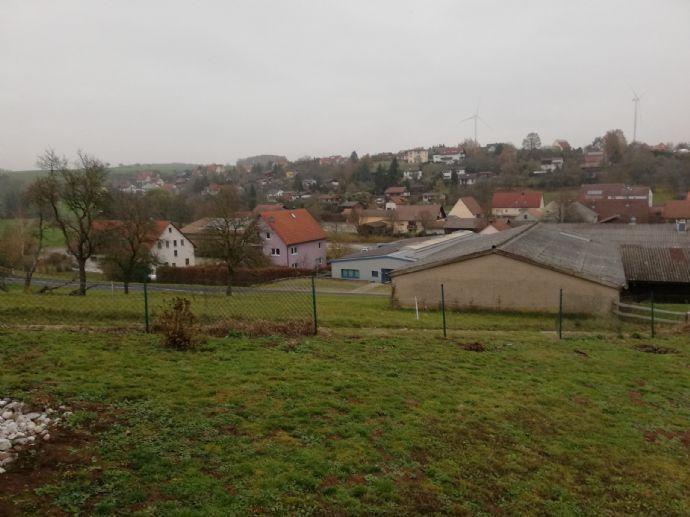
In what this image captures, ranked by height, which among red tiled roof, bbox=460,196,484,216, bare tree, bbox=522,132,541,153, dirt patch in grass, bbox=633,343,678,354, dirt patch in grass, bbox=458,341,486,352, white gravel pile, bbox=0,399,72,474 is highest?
bare tree, bbox=522,132,541,153

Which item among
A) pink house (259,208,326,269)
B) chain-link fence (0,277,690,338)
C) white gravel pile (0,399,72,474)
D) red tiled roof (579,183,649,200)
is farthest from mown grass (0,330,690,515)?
red tiled roof (579,183,649,200)

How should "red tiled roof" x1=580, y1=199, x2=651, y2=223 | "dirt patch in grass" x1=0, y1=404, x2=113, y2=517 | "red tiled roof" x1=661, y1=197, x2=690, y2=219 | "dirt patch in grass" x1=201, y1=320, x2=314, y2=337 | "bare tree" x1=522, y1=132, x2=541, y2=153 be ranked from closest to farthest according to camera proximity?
"dirt patch in grass" x1=0, y1=404, x2=113, y2=517
"dirt patch in grass" x1=201, y1=320, x2=314, y2=337
"red tiled roof" x1=661, y1=197, x2=690, y2=219
"red tiled roof" x1=580, y1=199, x2=651, y2=223
"bare tree" x1=522, y1=132, x2=541, y2=153

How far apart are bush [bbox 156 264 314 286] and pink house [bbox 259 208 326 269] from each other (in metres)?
5.93

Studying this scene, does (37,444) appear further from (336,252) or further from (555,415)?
(336,252)

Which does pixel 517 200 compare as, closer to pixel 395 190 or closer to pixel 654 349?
pixel 395 190

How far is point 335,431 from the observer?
272 inches

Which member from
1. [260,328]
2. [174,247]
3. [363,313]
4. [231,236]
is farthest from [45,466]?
[174,247]

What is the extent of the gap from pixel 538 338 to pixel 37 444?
42.7 feet

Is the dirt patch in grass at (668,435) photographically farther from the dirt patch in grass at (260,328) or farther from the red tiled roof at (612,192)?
the red tiled roof at (612,192)

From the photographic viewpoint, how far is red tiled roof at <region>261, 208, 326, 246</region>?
172 ft

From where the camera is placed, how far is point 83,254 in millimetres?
29438

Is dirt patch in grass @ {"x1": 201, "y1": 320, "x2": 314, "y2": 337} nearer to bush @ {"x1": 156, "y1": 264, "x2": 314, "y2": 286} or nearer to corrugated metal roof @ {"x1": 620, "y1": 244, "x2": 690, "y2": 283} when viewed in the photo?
corrugated metal roof @ {"x1": 620, "y1": 244, "x2": 690, "y2": 283}

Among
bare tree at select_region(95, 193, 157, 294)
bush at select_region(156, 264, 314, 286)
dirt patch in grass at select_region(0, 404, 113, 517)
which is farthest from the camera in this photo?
bush at select_region(156, 264, 314, 286)

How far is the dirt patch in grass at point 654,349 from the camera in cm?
1362
